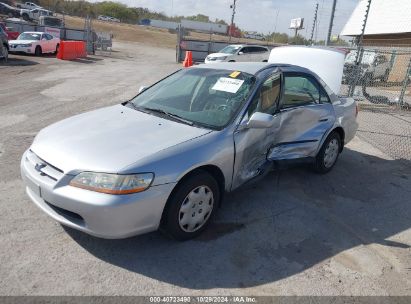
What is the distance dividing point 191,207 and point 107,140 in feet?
3.19

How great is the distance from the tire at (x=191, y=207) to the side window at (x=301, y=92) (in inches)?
67.2

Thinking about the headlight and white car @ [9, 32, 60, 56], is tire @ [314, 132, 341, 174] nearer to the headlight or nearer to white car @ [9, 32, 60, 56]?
the headlight

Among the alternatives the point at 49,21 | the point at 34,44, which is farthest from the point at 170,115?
the point at 49,21

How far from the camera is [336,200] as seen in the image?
4863 mm

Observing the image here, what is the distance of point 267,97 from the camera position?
4395 mm

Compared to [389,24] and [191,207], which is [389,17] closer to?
[389,24]

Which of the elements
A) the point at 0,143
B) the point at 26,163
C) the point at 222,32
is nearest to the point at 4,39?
the point at 0,143

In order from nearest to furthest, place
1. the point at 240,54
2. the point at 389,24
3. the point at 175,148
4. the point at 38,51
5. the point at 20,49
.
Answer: the point at 175,148
the point at 20,49
the point at 38,51
the point at 240,54
the point at 389,24

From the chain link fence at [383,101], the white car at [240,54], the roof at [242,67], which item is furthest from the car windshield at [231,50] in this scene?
the roof at [242,67]

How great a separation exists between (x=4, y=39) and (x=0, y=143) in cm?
1300

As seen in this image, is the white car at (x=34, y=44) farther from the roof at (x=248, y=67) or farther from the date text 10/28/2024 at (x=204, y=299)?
the date text 10/28/2024 at (x=204, y=299)

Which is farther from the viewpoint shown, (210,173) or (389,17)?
(389,17)

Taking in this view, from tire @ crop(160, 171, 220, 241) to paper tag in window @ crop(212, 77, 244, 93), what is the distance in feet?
3.73

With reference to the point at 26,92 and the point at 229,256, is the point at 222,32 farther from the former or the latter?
the point at 229,256
